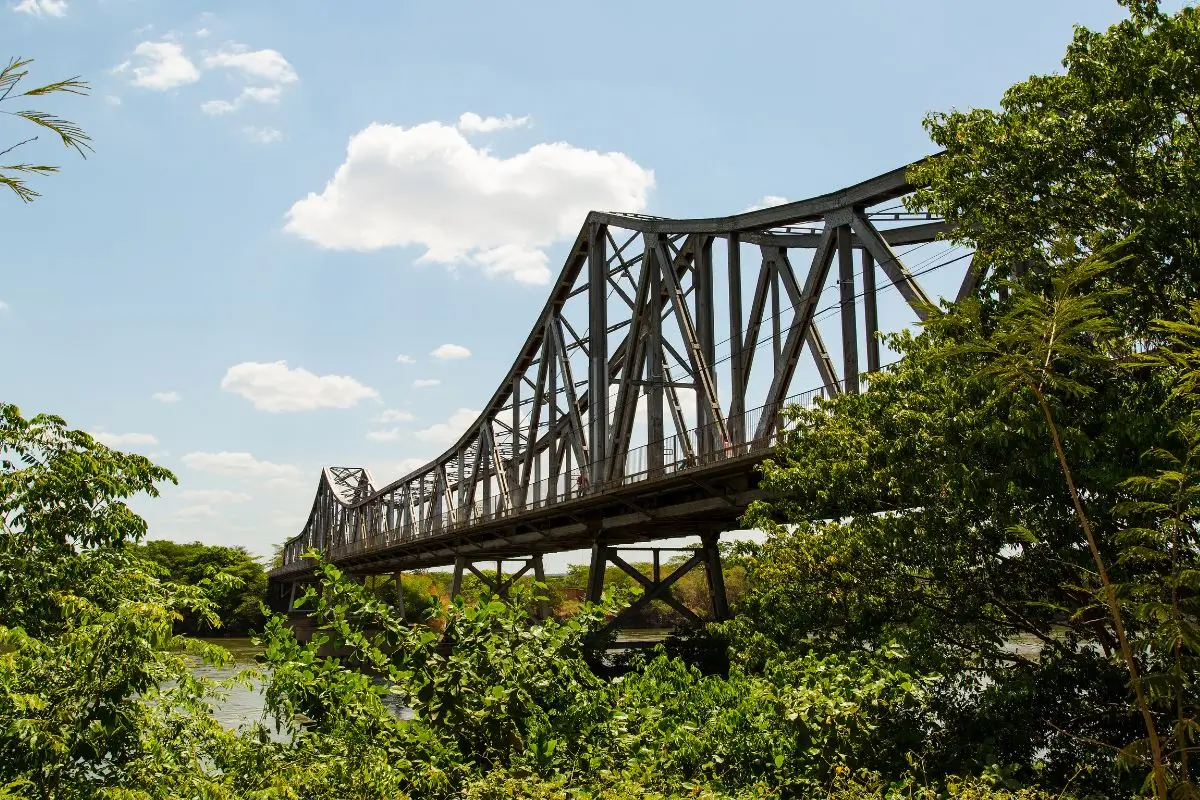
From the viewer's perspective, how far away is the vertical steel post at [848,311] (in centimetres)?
2027

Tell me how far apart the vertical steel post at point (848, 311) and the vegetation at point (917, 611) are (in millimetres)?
6899

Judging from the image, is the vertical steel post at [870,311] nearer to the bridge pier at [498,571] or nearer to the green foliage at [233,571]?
the bridge pier at [498,571]

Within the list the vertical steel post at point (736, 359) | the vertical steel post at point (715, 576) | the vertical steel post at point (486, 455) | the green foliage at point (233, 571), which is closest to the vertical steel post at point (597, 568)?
the vertical steel post at point (715, 576)

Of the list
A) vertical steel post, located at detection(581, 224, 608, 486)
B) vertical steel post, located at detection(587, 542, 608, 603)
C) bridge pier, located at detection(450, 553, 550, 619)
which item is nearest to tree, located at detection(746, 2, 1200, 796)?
vertical steel post, located at detection(587, 542, 608, 603)

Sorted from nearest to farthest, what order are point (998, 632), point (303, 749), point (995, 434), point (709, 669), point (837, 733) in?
point (303, 749), point (837, 733), point (995, 434), point (998, 632), point (709, 669)

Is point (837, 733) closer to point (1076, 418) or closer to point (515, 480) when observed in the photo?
point (1076, 418)

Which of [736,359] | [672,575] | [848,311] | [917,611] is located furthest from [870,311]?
[672,575]

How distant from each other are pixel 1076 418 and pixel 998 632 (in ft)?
11.5

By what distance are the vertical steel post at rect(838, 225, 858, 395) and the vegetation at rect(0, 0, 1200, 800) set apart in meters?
6.90

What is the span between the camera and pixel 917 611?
480 inches

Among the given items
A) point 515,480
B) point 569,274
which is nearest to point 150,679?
point 569,274

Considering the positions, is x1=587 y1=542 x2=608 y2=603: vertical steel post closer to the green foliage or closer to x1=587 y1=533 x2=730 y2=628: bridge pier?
x1=587 y1=533 x2=730 y2=628: bridge pier

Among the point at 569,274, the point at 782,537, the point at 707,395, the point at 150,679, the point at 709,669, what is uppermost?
the point at 569,274

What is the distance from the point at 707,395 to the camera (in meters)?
26.2
